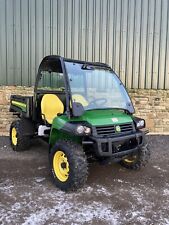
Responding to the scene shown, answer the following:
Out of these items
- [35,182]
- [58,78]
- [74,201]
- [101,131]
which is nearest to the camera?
[74,201]

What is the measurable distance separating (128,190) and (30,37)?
203 inches

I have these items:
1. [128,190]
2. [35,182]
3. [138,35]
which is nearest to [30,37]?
[138,35]

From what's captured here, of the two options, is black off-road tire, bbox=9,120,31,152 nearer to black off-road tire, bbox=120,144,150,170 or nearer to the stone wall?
the stone wall

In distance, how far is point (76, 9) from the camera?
24.8 feet

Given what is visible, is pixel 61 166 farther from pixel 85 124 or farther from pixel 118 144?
pixel 118 144

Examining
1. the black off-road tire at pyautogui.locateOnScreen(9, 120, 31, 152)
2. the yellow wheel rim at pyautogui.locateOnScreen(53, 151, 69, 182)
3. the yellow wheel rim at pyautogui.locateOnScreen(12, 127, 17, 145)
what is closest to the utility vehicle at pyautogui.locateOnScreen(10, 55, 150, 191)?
the yellow wheel rim at pyautogui.locateOnScreen(53, 151, 69, 182)

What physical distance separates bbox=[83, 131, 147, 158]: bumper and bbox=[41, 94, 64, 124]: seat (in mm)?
1236

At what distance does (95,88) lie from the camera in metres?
4.56

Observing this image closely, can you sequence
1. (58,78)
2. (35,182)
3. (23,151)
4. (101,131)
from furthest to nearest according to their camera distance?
(23,151) < (58,78) < (35,182) < (101,131)

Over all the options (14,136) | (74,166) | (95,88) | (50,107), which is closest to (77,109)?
(95,88)

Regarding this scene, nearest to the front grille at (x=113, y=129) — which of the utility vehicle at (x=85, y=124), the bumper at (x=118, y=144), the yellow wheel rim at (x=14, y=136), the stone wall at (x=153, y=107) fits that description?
the utility vehicle at (x=85, y=124)

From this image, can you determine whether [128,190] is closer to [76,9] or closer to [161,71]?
[161,71]

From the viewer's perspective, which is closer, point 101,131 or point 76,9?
point 101,131

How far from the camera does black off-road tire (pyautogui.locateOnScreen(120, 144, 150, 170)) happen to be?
4.49m
